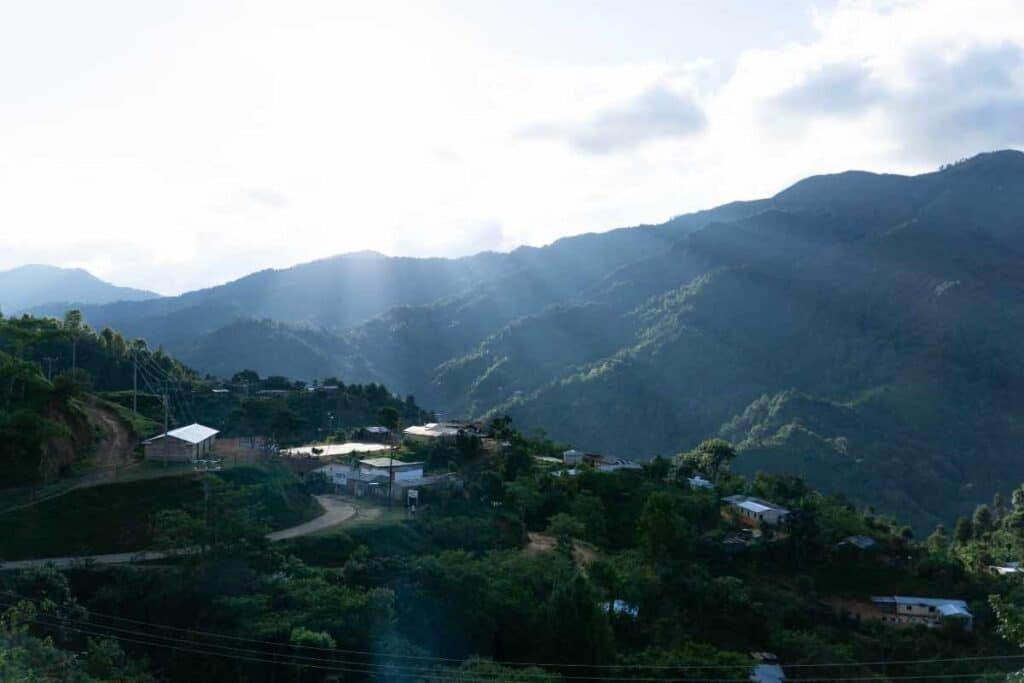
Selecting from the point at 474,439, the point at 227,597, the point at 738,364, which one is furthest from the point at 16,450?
the point at 738,364

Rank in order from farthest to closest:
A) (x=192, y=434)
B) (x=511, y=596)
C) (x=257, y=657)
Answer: (x=192, y=434), (x=511, y=596), (x=257, y=657)

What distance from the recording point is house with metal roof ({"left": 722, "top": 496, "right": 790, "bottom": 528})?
123 feet

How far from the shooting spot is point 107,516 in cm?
2183

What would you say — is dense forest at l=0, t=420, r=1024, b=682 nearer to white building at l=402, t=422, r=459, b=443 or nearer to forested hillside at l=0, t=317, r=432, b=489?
white building at l=402, t=422, r=459, b=443

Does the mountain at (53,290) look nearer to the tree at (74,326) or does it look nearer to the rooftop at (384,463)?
the tree at (74,326)

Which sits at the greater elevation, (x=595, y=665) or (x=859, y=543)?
(x=595, y=665)

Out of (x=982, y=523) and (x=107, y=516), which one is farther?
(x=982, y=523)

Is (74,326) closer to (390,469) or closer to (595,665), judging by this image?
(390,469)

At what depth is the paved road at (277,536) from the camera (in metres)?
19.2

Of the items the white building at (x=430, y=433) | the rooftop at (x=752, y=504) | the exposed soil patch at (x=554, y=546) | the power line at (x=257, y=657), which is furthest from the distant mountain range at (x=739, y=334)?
the power line at (x=257, y=657)

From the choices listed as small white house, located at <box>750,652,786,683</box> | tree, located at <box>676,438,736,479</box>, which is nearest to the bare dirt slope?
small white house, located at <box>750,652,786,683</box>

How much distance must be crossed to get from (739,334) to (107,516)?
9090 cm

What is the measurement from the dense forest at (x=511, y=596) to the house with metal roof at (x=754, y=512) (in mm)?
917

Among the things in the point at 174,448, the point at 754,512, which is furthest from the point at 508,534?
the point at 754,512
